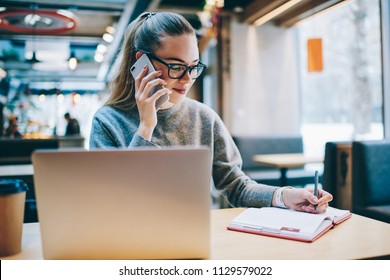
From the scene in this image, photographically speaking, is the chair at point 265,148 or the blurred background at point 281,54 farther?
the chair at point 265,148

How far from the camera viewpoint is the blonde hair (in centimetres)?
120

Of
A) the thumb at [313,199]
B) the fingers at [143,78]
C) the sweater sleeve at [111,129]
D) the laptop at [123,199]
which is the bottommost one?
the thumb at [313,199]

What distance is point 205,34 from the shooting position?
5.11 m

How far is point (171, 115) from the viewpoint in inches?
51.9

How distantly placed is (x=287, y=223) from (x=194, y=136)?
0.51 metres

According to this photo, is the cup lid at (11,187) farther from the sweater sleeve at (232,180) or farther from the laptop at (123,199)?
the sweater sleeve at (232,180)

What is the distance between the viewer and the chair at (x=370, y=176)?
242 cm

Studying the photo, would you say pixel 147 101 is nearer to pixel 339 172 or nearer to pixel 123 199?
pixel 123 199

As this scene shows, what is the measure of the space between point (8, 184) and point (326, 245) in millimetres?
729

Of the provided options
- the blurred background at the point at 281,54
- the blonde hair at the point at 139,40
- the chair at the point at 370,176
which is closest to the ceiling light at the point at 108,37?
the blurred background at the point at 281,54

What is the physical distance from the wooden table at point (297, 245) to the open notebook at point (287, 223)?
2 cm

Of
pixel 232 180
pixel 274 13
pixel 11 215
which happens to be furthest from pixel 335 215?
pixel 274 13
